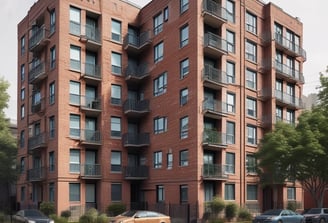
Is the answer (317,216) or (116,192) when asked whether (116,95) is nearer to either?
(116,192)

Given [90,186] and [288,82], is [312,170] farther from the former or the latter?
[90,186]

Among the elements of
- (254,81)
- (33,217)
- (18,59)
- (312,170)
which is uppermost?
(18,59)

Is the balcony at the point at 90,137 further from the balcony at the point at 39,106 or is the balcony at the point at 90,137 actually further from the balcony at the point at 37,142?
the balcony at the point at 39,106

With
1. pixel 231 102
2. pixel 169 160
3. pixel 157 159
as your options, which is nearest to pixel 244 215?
pixel 169 160

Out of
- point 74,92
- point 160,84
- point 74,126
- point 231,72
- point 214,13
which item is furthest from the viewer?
point 160,84

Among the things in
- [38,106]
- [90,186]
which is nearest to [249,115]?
[90,186]

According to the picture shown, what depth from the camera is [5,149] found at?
51000mm

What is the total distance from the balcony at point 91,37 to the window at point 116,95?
13.9 feet

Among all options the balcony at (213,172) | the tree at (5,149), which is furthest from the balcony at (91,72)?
the tree at (5,149)

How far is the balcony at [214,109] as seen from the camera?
3786cm

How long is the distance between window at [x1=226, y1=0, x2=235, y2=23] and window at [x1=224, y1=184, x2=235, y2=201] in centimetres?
1539

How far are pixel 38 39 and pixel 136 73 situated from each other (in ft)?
34.1

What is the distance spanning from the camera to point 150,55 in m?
44.9

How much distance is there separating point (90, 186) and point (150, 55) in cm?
1420
